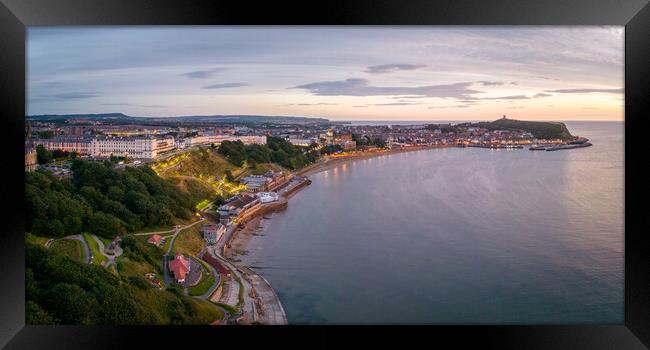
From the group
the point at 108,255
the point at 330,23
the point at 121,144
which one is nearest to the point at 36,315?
the point at 108,255

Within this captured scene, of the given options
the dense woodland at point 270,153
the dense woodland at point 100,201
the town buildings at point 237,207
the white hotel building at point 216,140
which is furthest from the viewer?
the dense woodland at point 270,153

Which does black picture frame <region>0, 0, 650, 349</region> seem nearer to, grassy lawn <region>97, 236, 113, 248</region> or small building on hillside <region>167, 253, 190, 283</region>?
small building on hillside <region>167, 253, 190, 283</region>

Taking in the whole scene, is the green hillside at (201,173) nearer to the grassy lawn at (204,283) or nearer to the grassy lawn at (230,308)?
the grassy lawn at (204,283)

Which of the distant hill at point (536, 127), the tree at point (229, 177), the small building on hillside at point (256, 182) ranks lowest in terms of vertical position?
the small building on hillside at point (256, 182)

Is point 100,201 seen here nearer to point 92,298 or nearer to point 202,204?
point 202,204

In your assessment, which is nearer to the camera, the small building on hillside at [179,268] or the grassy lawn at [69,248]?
the grassy lawn at [69,248]

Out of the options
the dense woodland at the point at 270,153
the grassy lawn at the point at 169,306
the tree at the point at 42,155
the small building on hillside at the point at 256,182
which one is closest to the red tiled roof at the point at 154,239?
the grassy lawn at the point at 169,306

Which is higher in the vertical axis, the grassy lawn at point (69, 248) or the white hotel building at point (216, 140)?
the white hotel building at point (216, 140)

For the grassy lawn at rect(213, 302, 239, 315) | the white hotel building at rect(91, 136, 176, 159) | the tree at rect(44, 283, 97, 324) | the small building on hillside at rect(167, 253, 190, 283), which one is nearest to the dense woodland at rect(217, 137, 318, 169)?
the white hotel building at rect(91, 136, 176, 159)
